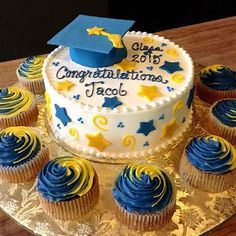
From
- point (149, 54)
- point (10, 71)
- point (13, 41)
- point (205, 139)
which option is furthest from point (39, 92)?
point (13, 41)

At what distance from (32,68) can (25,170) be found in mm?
575

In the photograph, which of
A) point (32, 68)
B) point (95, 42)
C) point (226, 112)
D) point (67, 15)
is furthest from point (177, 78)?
point (67, 15)

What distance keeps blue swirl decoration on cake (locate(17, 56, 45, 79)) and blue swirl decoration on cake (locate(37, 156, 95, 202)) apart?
0.57 m

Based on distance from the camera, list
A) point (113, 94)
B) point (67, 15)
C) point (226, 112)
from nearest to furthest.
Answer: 1. point (113, 94)
2. point (226, 112)
3. point (67, 15)

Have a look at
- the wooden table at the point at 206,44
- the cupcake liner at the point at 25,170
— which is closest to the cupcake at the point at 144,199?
the cupcake liner at the point at 25,170

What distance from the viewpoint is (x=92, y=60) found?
5.91ft

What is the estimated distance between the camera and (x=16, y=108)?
1.90 meters

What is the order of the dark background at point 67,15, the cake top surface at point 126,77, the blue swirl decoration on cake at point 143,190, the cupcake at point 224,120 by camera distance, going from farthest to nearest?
the dark background at point 67,15
the cupcake at point 224,120
the cake top surface at point 126,77
the blue swirl decoration on cake at point 143,190

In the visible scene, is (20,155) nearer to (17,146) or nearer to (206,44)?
(17,146)

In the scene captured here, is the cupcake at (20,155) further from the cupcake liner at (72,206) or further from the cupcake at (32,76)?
the cupcake at (32,76)

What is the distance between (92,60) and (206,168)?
1.89 feet

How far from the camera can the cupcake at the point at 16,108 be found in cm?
188

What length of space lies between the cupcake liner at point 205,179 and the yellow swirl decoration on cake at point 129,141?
0.19 metres

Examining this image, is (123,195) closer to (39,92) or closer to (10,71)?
(39,92)
